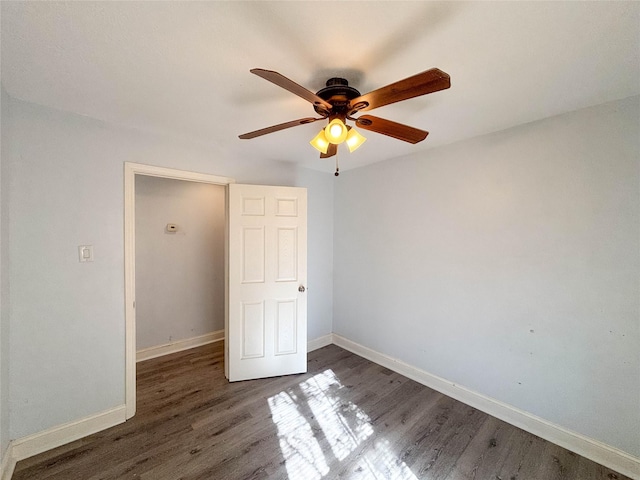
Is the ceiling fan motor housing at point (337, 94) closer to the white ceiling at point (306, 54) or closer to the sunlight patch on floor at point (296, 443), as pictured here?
the white ceiling at point (306, 54)

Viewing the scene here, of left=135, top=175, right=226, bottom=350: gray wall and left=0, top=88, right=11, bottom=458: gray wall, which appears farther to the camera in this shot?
left=135, top=175, right=226, bottom=350: gray wall

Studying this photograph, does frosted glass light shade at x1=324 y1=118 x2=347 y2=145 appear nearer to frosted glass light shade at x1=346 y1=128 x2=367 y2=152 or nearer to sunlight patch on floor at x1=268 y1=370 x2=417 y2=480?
frosted glass light shade at x1=346 y1=128 x2=367 y2=152

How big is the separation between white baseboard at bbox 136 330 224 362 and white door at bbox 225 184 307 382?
43.6 inches

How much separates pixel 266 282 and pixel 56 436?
1.82 meters

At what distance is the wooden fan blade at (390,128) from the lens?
140cm

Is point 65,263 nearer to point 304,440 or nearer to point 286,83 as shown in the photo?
point 286,83

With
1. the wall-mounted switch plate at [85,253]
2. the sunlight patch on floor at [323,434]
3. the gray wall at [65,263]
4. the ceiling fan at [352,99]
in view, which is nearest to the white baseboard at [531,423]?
the sunlight patch on floor at [323,434]

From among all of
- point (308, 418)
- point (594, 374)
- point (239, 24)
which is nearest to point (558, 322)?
point (594, 374)

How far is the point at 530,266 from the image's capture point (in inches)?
75.4

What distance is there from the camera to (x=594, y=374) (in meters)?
1.67

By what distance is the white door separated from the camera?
2.53 m

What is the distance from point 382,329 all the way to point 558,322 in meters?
1.57

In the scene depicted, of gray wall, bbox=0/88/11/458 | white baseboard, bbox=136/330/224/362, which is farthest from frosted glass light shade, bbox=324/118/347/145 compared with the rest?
white baseboard, bbox=136/330/224/362

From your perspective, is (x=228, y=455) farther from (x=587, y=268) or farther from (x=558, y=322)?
(x=587, y=268)
